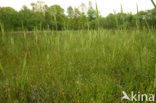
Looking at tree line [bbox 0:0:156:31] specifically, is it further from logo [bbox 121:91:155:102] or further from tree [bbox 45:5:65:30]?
logo [bbox 121:91:155:102]

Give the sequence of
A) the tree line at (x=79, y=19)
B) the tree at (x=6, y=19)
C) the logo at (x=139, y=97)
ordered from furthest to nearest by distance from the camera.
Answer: the tree at (x=6, y=19)
the tree line at (x=79, y=19)
the logo at (x=139, y=97)

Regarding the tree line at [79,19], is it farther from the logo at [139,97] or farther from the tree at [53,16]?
the logo at [139,97]

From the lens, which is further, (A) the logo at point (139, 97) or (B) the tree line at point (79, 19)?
(B) the tree line at point (79, 19)

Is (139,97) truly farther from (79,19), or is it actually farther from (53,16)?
(79,19)

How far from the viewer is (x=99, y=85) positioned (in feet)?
3.09

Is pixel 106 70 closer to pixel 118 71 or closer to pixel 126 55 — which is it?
pixel 118 71

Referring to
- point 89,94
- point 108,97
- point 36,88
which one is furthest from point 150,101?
point 36,88

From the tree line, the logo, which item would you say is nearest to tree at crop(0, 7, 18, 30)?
the tree line

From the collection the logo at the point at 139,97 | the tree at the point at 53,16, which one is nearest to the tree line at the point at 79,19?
the tree at the point at 53,16

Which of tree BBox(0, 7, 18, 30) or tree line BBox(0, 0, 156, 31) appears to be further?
tree BBox(0, 7, 18, 30)

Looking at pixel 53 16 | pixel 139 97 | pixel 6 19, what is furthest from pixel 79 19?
pixel 139 97

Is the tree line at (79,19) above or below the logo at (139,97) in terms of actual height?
above

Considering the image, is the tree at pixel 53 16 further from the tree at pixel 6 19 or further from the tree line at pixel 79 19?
the tree at pixel 6 19

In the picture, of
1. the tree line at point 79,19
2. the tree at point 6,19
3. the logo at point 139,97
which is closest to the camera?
the logo at point 139,97
